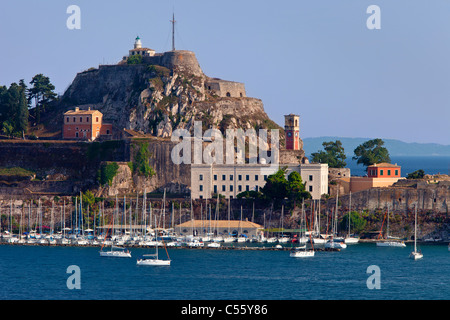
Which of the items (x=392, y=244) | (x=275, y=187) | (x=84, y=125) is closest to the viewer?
(x=392, y=244)

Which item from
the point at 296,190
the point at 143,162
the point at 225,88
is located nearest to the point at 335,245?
the point at 296,190

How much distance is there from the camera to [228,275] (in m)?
91.0

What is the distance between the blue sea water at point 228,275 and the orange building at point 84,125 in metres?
24.2

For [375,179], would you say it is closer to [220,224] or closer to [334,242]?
[334,242]

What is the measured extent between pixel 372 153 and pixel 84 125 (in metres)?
35.5

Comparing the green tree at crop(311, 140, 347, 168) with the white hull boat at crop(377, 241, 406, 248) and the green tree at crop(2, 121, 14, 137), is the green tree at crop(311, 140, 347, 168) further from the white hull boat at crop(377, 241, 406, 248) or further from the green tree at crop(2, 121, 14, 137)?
the green tree at crop(2, 121, 14, 137)

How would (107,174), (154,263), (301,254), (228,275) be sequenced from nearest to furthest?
(228,275)
(154,263)
(301,254)
(107,174)

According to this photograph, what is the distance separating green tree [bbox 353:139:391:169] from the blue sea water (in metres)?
27.3

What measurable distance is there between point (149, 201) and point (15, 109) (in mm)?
25871

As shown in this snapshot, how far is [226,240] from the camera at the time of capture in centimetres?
11000

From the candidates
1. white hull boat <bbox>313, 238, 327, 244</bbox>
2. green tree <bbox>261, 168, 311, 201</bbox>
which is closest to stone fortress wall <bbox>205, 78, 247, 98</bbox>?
green tree <bbox>261, 168, 311, 201</bbox>

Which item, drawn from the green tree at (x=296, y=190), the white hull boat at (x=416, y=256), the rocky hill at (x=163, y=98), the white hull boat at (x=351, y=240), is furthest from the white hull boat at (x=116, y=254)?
the rocky hill at (x=163, y=98)
